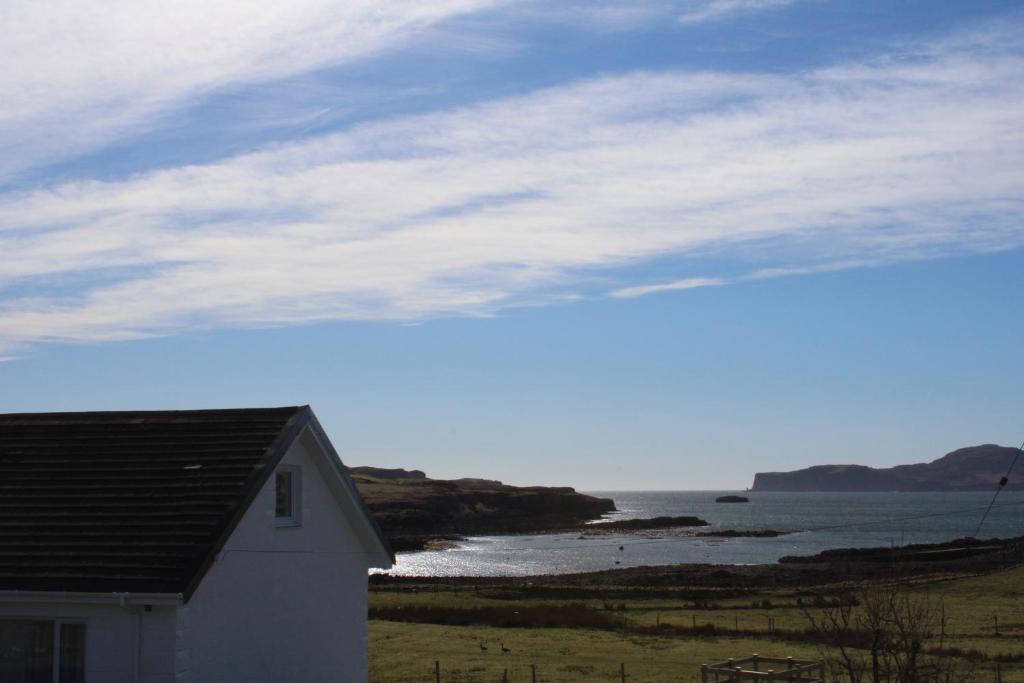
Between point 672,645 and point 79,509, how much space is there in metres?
24.8

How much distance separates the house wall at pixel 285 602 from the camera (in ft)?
47.4

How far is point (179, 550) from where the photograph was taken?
13.8m

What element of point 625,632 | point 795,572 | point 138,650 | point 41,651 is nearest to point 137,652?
point 138,650

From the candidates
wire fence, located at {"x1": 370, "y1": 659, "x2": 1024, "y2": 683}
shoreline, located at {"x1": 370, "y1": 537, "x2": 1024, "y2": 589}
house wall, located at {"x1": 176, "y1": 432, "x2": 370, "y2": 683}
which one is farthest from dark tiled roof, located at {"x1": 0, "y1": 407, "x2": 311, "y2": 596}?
shoreline, located at {"x1": 370, "y1": 537, "x2": 1024, "y2": 589}

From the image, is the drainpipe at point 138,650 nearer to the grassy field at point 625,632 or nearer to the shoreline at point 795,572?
the grassy field at point 625,632

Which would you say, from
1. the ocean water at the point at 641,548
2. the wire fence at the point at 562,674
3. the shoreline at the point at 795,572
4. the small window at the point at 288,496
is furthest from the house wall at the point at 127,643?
the ocean water at the point at 641,548

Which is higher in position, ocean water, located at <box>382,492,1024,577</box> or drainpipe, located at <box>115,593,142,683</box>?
drainpipe, located at <box>115,593,142,683</box>

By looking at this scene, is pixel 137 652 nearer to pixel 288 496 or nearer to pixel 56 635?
pixel 56 635

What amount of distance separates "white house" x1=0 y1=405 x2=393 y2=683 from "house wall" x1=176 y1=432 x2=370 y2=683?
0.03 meters

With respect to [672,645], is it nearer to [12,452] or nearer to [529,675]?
[529,675]

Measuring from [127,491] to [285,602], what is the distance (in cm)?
317

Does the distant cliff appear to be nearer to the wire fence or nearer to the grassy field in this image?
the grassy field

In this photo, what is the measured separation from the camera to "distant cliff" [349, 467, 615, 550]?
147375mm

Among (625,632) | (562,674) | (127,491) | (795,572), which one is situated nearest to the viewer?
(127,491)
